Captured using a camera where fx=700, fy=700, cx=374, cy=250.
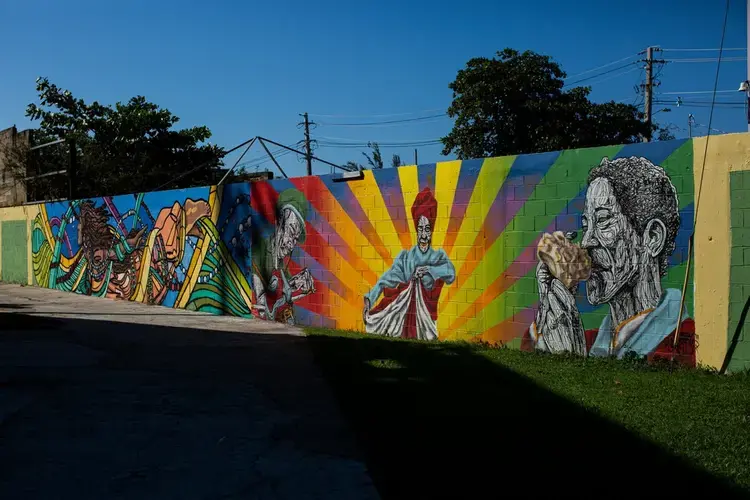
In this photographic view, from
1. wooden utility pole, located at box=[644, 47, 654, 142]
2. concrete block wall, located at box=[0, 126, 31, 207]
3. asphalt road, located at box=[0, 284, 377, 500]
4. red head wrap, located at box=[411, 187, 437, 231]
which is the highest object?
wooden utility pole, located at box=[644, 47, 654, 142]

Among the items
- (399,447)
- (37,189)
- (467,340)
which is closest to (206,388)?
(399,447)

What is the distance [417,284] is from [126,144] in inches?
930

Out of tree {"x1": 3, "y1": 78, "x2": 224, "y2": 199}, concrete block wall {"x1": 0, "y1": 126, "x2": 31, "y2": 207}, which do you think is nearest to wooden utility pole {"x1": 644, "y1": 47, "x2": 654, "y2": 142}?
tree {"x1": 3, "y1": 78, "x2": 224, "y2": 199}

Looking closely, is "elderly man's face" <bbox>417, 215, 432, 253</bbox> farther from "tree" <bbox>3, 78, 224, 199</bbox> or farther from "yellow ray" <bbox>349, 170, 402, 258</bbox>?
"tree" <bbox>3, 78, 224, 199</bbox>

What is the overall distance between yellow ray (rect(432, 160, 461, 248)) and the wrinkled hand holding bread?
4.76ft

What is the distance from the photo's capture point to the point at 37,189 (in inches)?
905

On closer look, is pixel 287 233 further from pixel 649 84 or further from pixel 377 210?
pixel 649 84

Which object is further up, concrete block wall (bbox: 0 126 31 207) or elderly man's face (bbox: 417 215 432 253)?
concrete block wall (bbox: 0 126 31 207)

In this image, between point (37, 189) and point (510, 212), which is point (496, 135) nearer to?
point (37, 189)

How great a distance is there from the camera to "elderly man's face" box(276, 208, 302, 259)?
11295 millimetres

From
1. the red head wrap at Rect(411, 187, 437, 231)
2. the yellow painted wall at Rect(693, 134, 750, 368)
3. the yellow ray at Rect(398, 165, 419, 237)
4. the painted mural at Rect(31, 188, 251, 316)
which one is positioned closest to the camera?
the yellow painted wall at Rect(693, 134, 750, 368)

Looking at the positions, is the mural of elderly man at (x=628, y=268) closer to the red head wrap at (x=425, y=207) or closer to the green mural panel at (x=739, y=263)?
the green mural panel at (x=739, y=263)

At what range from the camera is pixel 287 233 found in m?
11.5

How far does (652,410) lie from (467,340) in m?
3.70
